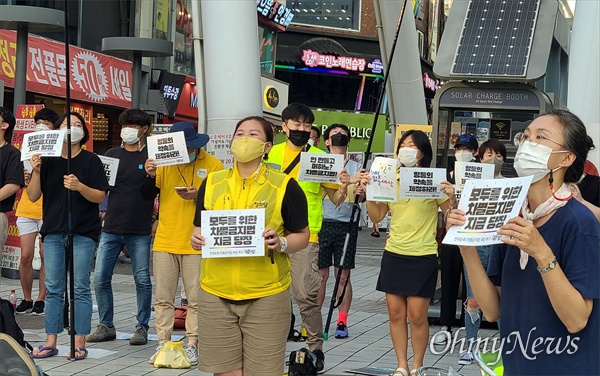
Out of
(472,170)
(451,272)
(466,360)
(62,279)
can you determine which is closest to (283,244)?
(472,170)

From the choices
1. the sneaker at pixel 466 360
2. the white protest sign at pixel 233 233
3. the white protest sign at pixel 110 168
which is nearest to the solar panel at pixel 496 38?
the sneaker at pixel 466 360

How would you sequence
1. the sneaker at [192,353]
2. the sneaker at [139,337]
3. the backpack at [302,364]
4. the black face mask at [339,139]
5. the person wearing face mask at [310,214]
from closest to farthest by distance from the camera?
1. the backpack at [302,364]
2. the person wearing face mask at [310,214]
3. the sneaker at [192,353]
4. the sneaker at [139,337]
5. the black face mask at [339,139]

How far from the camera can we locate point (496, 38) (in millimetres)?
11484

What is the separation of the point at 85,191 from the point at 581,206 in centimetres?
542

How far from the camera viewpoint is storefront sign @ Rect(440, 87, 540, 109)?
1091 cm

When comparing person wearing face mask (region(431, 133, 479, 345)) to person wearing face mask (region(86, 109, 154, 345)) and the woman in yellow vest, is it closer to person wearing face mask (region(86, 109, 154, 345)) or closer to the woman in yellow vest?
person wearing face mask (region(86, 109, 154, 345))

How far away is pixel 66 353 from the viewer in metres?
8.65

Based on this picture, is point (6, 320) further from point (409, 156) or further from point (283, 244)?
point (409, 156)

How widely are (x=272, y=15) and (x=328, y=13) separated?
1291 centimetres

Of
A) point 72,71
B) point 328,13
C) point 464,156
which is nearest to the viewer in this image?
point 464,156

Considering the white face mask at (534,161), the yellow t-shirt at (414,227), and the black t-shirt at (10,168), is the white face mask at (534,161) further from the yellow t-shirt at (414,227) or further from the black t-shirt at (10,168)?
the black t-shirt at (10,168)

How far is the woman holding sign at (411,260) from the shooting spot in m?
7.77

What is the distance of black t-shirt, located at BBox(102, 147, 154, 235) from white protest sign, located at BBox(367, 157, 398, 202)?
7.72 feet

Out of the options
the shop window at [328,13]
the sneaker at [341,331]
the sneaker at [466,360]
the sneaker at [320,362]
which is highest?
the shop window at [328,13]
